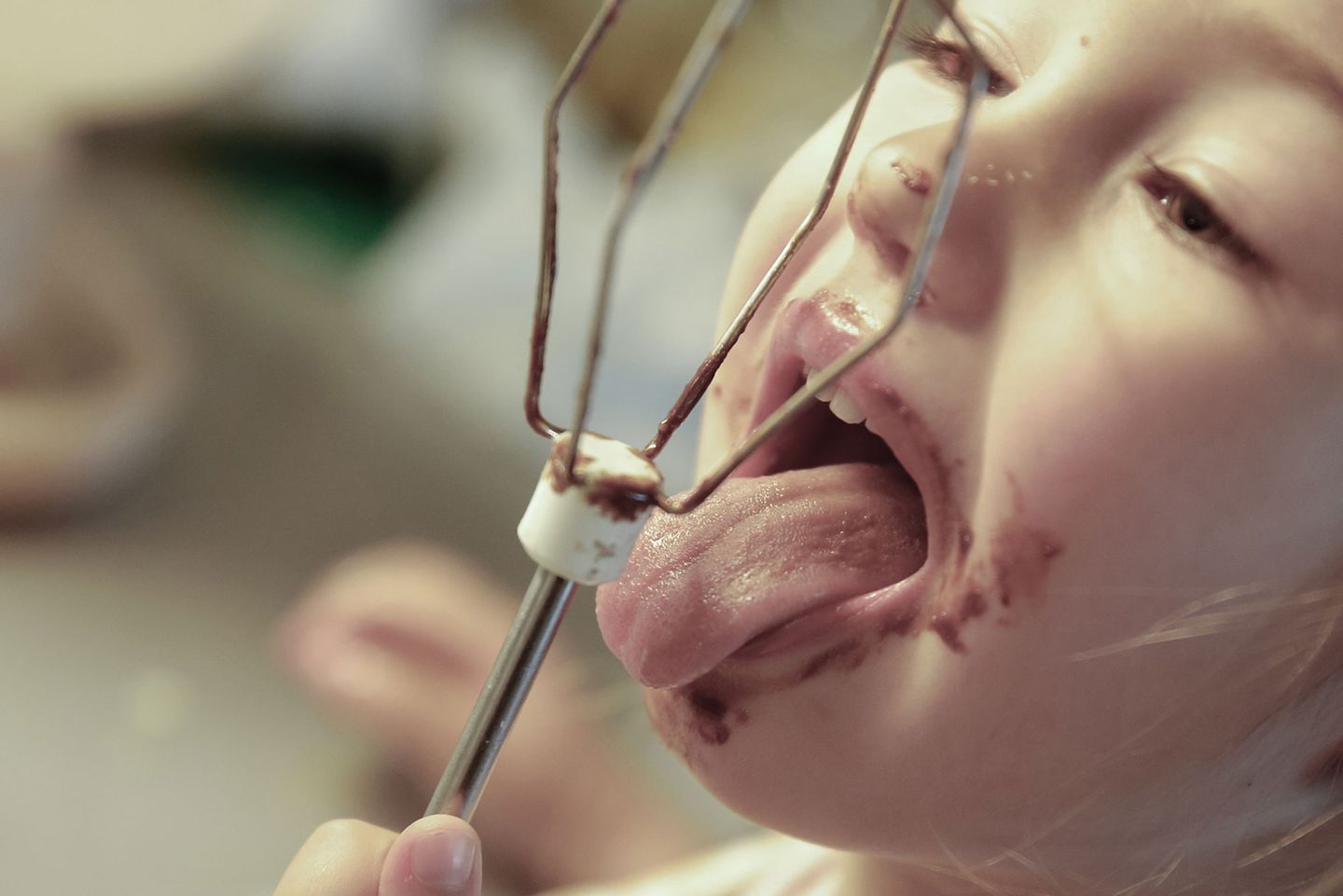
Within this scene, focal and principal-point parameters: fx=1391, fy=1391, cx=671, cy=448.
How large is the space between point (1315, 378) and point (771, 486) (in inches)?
5.1

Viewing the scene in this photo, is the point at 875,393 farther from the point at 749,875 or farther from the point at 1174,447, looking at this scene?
the point at 749,875

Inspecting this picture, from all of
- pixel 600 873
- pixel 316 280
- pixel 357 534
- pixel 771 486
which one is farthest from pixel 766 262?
pixel 316 280

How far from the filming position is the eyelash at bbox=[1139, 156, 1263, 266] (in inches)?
11.9

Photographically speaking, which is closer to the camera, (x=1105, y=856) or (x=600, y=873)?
(x=1105, y=856)

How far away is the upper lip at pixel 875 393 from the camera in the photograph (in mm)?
319

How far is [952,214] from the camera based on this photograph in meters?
0.32

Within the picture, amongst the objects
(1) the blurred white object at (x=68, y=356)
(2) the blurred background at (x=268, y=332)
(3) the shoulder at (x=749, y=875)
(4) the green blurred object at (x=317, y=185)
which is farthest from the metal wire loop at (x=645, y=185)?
(4) the green blurred object at (x=317, y=185)

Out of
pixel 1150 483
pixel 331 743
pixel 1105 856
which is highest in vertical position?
pixel 1150 483

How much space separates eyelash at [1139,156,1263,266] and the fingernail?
0.68ft

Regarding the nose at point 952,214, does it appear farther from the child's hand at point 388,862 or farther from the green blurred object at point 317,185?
the green blurred object at point 317,185

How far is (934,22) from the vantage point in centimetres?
42

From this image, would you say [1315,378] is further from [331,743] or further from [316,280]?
[316,280]

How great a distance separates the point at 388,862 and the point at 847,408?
15 centimetres

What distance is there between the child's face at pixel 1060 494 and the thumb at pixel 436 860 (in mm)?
Answer: 62
